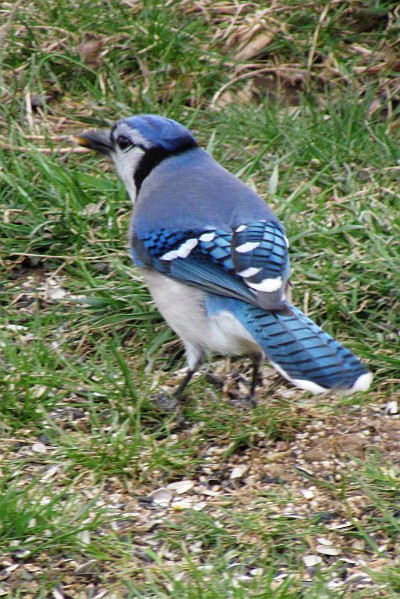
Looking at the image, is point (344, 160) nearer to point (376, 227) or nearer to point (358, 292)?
point (376, 227)

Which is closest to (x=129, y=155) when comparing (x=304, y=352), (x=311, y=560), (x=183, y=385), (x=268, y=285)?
(x=183, y=385)

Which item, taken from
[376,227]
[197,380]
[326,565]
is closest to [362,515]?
[326,565]

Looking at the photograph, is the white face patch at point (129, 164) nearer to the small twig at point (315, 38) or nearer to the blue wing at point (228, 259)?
the blue wing at point (228, 259)

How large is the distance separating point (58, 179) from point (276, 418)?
160 cm

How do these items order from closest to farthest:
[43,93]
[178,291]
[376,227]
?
[178,291] < [376,227] < [43,93]

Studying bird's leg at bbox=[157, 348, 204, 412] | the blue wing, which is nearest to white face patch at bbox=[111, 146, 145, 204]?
the blue wing

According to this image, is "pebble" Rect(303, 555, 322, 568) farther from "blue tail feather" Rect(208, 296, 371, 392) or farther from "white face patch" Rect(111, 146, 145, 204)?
"white face patch" Rect(111, 146, 145, 204)

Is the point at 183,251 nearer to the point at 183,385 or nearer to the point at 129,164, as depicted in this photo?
the point at 183,385

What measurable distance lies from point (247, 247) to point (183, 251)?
0.29 metres

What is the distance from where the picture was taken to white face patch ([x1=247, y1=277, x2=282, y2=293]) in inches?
140

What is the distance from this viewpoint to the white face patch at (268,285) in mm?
3557

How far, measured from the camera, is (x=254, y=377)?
13.2 ft

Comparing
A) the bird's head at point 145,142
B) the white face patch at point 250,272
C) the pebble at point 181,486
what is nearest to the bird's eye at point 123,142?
the bird's head at point 145,142

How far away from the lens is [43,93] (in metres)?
5.45
